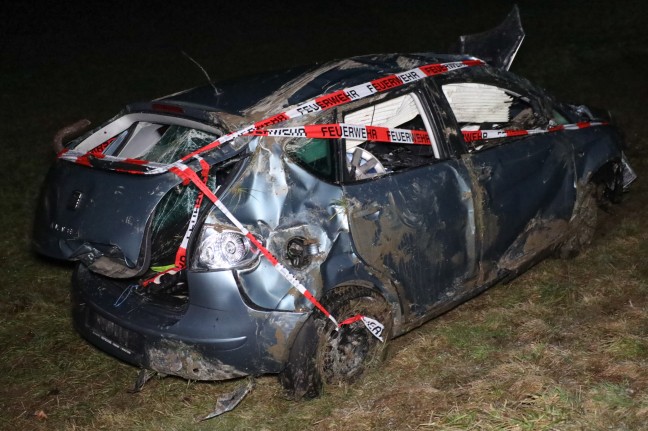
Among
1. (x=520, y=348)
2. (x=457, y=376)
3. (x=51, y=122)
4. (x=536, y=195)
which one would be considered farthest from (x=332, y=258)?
(x=51, y=122)

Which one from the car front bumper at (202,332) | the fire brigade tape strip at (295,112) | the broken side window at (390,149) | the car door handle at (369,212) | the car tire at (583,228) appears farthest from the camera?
the car tire at (583,228)

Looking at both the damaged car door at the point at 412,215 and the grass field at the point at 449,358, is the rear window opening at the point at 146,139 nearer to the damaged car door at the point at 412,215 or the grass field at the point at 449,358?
the damaged car door at the point at 412,215

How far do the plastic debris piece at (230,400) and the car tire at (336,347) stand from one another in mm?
187

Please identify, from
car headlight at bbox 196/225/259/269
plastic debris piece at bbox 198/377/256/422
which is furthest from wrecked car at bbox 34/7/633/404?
plastic debris piece at bbox 198/377/256/422

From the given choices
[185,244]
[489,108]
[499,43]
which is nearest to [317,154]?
[185,244]

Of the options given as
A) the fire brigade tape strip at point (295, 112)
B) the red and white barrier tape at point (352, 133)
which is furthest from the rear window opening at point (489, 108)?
the red and white barrier tape at point (352, 133)

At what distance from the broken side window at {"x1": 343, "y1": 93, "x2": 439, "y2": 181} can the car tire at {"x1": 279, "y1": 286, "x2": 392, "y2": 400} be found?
65cm

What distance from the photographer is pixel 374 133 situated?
441cm

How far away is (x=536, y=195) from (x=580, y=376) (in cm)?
124

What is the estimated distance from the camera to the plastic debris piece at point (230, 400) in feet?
13.5

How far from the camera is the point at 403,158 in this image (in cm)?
504

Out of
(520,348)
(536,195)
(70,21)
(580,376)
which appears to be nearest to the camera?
(580,376)

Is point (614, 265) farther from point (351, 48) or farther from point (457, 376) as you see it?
point (351, 48)

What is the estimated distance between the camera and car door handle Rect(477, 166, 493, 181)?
4.64 m
